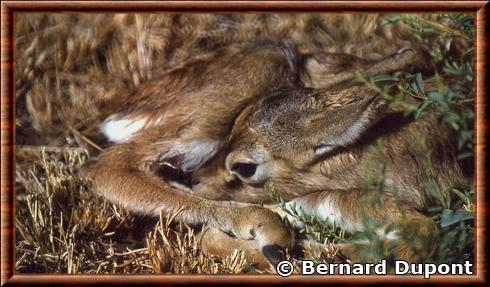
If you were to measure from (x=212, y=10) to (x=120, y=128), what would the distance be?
1.44 meters

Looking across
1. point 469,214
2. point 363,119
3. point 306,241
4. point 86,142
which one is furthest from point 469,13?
point 86,142

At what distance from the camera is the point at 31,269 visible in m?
4.96

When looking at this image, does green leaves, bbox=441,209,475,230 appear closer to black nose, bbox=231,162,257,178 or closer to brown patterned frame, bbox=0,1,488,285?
brown patterned frame, bbox=0,1,488,285

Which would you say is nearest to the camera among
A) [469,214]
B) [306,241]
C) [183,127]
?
[469,214]

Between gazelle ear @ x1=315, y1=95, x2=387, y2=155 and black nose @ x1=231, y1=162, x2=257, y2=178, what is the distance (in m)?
0.45

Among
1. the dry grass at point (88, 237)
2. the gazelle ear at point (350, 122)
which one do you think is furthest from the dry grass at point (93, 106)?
the gazelle ear at point (350, 122)

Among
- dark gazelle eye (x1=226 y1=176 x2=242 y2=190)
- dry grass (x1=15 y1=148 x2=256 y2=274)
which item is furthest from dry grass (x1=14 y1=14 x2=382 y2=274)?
dark gazelle eye (x1=226 y1=176 x2=242 y2=190)

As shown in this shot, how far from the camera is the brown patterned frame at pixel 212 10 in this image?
15.3 ft

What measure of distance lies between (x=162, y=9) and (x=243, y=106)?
110 centimetres

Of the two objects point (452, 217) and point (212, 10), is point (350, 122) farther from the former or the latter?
point (212, 10)

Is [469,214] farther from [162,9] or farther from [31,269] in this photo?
[31,269]

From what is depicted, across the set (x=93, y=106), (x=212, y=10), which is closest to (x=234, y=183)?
(x=212, y=10)

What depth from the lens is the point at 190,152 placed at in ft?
18.5

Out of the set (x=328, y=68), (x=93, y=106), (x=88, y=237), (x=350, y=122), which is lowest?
(x=88, y=237)
